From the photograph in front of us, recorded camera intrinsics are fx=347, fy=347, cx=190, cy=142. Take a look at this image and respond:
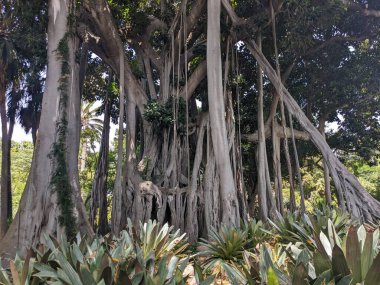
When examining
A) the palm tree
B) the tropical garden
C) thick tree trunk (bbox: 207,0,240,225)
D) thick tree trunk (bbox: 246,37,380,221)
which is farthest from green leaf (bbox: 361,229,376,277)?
the palm tree

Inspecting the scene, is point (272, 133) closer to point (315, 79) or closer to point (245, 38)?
point (315, 79)

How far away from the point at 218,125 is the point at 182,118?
5.98 feet

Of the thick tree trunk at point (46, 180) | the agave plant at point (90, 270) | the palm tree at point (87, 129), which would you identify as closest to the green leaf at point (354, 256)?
the agave plant at point (90, 270)

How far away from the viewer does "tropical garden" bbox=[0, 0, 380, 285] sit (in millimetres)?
4715

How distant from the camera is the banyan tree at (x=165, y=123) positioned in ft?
19.8

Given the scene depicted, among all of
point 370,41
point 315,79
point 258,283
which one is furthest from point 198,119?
point 258,283

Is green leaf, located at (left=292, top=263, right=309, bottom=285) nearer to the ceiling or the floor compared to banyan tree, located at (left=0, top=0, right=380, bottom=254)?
nearer to the floor

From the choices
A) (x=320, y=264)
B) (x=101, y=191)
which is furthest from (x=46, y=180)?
(x=320, y=264)

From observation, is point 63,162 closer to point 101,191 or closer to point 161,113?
point 161,113

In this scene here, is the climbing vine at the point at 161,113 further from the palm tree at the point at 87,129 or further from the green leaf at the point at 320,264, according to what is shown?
the palm tree at the point at 87,129

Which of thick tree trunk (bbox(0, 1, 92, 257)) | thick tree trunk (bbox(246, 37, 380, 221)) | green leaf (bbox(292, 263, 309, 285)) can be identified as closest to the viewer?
green leaf (bbox(292, 263, 309, 285))

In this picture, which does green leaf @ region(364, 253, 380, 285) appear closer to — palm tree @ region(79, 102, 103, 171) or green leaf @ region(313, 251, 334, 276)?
green leaf @ region(313, 251, 334, 276)

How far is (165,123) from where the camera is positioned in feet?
25.6

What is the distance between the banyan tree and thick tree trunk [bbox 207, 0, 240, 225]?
0.06 feet
